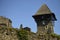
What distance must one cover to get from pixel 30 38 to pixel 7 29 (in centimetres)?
231

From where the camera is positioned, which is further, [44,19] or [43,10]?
[43,10]

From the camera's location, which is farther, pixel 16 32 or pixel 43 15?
pixel 43 15

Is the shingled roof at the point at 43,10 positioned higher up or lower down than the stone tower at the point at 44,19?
higher up

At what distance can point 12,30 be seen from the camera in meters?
18.4

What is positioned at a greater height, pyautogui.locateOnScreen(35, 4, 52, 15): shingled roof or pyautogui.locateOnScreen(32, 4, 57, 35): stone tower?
pyautogui.locateOnScreen(35, 4, 52, 15): shingled roof

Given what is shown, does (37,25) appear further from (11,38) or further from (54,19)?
(11,38)

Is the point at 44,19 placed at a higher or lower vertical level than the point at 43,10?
lower

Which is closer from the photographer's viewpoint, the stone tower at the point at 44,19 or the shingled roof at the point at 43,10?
the stone tower at the point at 44,19

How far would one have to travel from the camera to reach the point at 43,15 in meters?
45.4

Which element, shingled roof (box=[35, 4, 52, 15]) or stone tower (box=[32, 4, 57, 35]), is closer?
stone tower (box=[32, 4, 57, 35])

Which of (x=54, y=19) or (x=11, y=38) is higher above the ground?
(x=54, y=19)

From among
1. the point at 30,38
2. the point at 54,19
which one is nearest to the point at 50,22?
the point at 54,19

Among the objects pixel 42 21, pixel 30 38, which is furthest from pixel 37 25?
pixel 30 38

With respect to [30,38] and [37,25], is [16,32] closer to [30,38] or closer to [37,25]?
[30,38]
